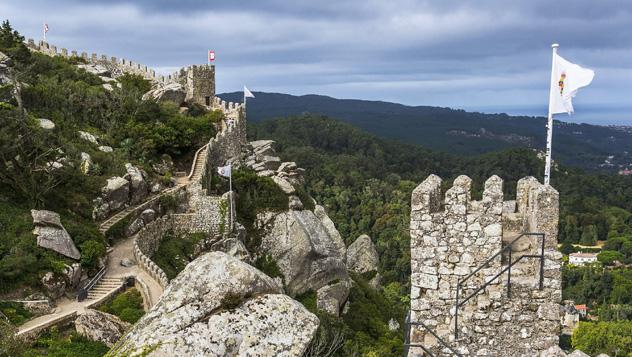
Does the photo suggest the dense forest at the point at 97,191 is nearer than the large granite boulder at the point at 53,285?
No

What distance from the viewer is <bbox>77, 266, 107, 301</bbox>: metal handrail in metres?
24.5

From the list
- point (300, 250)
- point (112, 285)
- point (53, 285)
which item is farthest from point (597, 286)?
point (53, 285)

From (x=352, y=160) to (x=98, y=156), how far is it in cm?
10001

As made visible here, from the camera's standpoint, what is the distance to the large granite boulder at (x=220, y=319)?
273 inches

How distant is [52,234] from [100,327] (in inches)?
300

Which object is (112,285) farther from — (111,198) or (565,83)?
(565,83)

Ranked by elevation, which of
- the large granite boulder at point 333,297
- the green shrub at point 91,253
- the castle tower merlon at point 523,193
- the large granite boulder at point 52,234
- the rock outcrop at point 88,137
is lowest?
the large granite boulder at point 333,297

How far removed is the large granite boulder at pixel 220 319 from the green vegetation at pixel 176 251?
23.0 meters

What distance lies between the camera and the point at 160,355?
6746mm

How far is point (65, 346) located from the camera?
19.6 meters

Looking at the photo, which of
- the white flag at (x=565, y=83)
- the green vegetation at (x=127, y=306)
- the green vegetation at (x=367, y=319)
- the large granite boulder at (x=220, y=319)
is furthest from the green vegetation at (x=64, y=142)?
the white flag at (x=565, y=83)

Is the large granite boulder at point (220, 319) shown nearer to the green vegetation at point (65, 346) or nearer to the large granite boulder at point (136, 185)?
the green vegetation at point (65, 346)

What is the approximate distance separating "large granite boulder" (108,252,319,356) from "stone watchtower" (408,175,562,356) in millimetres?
2168

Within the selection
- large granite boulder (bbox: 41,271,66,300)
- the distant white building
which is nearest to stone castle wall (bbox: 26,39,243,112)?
large granite boulder (bbox: 41,271,66,300)
